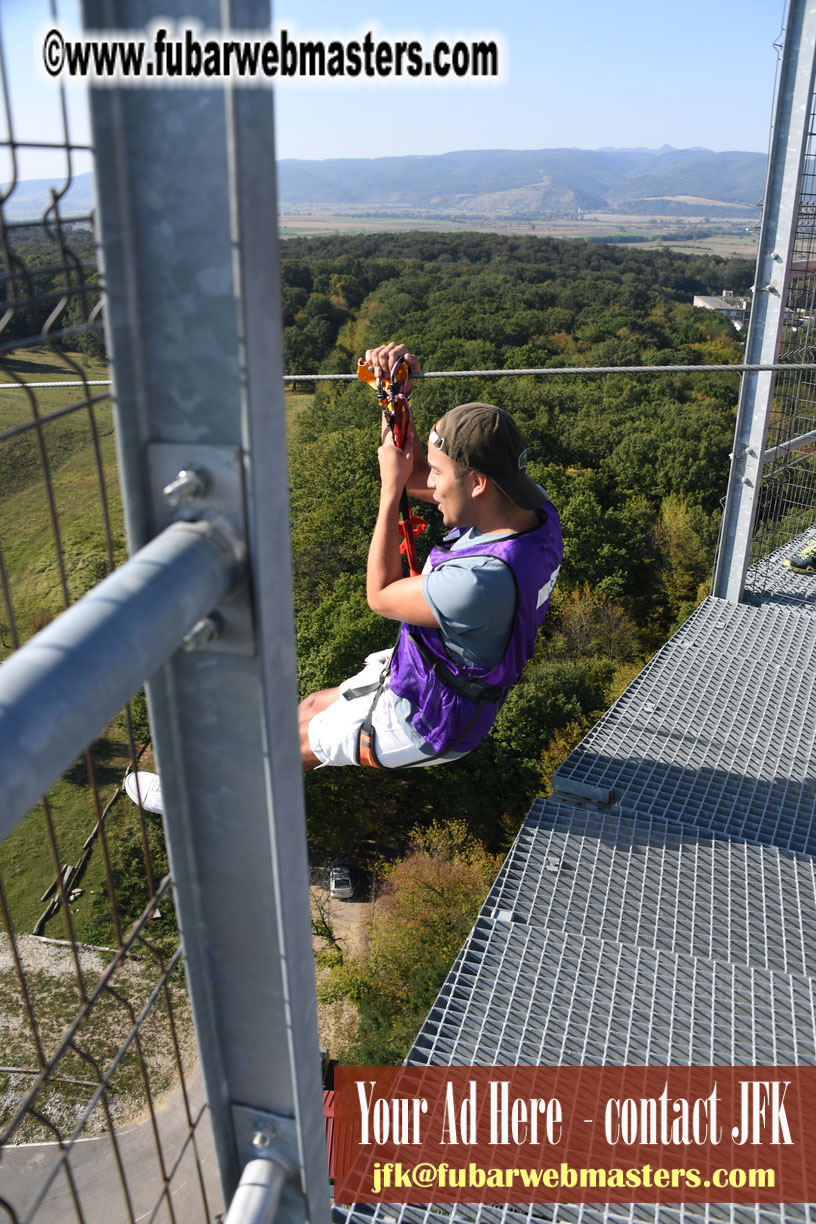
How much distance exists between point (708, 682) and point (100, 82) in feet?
35.4

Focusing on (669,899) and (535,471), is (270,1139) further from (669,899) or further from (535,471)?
(535,471)

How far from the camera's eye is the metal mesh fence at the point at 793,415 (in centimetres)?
1012

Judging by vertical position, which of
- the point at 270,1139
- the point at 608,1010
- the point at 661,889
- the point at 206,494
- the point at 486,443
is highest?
the point at 206,494

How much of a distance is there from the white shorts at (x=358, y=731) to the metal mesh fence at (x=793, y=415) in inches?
284

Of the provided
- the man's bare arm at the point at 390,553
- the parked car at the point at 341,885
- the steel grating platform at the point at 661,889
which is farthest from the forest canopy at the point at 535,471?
the man's bare arm at the point at 390,553

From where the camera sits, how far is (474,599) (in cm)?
320

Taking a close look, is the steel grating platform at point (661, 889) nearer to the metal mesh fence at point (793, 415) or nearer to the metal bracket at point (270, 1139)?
the metal mesh fence at point (793, 415)

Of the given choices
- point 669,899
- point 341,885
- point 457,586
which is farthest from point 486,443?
point 341,885

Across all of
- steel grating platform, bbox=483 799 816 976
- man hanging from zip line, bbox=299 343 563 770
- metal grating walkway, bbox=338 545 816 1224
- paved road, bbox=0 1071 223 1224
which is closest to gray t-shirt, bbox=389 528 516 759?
man hanging from zip line, bbox=299 343 563 770

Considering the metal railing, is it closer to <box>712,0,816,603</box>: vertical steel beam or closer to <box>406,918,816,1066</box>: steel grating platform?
<box>406,918,816,1066</box>: steel grating platform

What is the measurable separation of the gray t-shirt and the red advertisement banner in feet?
14.7

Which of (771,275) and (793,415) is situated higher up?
(771,275)

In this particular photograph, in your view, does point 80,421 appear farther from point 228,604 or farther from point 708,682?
point 708,682

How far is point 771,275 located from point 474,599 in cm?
882
